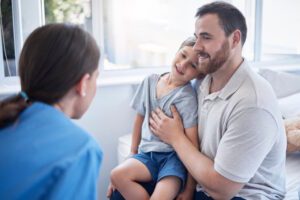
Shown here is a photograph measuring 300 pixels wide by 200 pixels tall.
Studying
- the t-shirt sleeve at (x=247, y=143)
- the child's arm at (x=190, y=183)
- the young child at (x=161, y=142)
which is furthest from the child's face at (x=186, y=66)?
the t-shirt sleeve at (x=247, y=143)

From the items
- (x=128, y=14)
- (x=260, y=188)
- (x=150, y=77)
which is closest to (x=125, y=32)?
(x=128, y=14)

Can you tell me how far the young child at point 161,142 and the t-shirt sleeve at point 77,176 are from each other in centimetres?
54

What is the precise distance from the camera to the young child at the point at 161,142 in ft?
4.53

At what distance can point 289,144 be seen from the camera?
5.68 feet

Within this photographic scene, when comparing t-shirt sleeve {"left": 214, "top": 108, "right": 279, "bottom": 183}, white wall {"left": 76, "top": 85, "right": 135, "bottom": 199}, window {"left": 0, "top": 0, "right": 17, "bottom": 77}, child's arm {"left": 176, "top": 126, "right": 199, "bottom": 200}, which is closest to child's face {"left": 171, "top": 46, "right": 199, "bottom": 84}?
child's arm {"left": 176, "top": 126, "right": 199, "bottom": 200}

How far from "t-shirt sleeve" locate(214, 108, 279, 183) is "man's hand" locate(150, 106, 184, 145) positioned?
255 mm

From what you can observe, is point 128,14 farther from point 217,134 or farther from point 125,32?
point 217,134

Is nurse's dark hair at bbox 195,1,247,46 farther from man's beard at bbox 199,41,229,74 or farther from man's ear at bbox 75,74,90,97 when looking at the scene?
man's ear at bbox 75,74,90,97

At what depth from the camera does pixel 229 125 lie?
121cm

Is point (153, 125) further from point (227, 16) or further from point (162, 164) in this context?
point (227, 16)

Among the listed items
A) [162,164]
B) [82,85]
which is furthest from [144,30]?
[82,85]

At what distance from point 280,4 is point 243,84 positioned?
1931 mm

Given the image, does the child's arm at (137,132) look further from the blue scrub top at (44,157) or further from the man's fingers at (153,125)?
the blue scrub top at (44,157)

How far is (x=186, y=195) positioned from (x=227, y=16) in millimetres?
693
